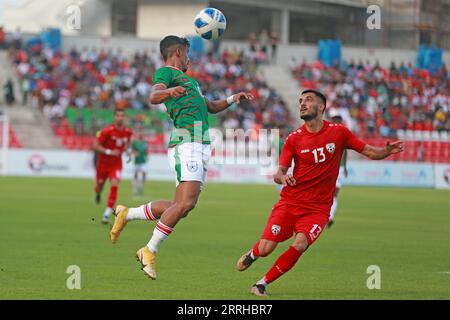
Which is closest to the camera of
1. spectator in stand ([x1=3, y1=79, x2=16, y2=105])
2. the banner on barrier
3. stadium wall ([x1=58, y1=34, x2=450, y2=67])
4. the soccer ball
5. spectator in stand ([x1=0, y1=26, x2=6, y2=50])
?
the soccer ball

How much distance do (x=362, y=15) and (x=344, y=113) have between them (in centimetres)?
1918

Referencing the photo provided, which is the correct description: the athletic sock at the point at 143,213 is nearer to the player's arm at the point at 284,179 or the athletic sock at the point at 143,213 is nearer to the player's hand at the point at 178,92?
the player's hand at the point at 178,92

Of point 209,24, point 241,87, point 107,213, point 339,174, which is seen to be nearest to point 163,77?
point 209,24

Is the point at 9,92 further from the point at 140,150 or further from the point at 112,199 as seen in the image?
the point at 112,199

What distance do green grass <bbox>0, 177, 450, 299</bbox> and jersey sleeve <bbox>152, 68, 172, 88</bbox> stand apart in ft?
7.78

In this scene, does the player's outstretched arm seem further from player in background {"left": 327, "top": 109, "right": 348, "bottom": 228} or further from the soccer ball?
player in background {"left": 327, "top": 109, "right": 348, "bottom": 228}

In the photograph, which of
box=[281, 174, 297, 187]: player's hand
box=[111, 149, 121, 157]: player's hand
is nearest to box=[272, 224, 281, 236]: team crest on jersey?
box=[281, 174, 297, 187]: player's hand

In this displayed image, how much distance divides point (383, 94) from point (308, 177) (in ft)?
143

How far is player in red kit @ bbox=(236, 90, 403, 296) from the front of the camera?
11.5 m

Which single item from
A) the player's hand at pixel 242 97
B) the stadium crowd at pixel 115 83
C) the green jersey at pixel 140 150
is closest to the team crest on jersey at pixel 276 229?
the player's hand at pixel 242 97

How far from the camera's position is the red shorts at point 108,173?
22797mm

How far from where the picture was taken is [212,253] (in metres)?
16.6

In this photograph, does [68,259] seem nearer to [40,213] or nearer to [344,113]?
[40,213]

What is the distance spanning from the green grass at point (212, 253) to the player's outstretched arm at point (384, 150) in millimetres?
1564
